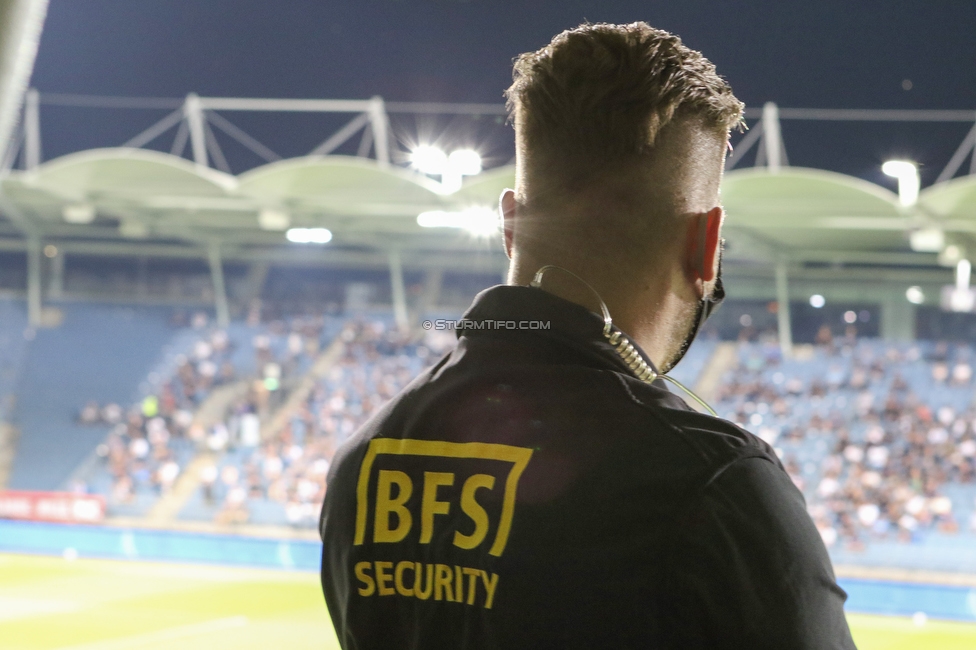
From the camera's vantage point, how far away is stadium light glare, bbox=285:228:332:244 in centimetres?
1123

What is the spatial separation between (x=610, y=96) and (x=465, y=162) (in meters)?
8.96

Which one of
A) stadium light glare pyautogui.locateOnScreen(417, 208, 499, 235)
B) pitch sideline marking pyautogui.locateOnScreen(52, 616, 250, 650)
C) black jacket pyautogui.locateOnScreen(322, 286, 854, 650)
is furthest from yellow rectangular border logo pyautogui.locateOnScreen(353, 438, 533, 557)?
stadium light glare pyautogui.locateOnScreen(417, 208, 499, 235)

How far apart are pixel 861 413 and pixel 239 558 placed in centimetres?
728

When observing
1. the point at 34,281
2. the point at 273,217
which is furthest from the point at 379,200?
the point at 34,281

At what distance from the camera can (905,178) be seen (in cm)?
812

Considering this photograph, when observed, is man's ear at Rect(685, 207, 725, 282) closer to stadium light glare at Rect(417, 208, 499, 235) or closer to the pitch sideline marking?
the pitch sideline marking

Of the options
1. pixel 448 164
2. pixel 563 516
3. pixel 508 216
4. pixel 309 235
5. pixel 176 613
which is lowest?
pixel 176 613

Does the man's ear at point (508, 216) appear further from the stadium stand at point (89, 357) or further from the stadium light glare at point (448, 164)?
the stadium stand at point (89, 357)

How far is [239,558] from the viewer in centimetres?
933

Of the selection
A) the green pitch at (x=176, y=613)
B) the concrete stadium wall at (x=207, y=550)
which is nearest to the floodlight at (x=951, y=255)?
the concrete stadium wall at (x=207, y=550)

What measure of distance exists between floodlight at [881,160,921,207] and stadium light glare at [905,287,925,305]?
2.02 meters

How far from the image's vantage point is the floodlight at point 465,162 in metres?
9.23

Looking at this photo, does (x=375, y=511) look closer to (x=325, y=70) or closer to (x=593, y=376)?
(x=593, y=376)

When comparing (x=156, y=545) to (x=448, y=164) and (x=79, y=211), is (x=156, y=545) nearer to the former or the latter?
(x=79, y=211)
